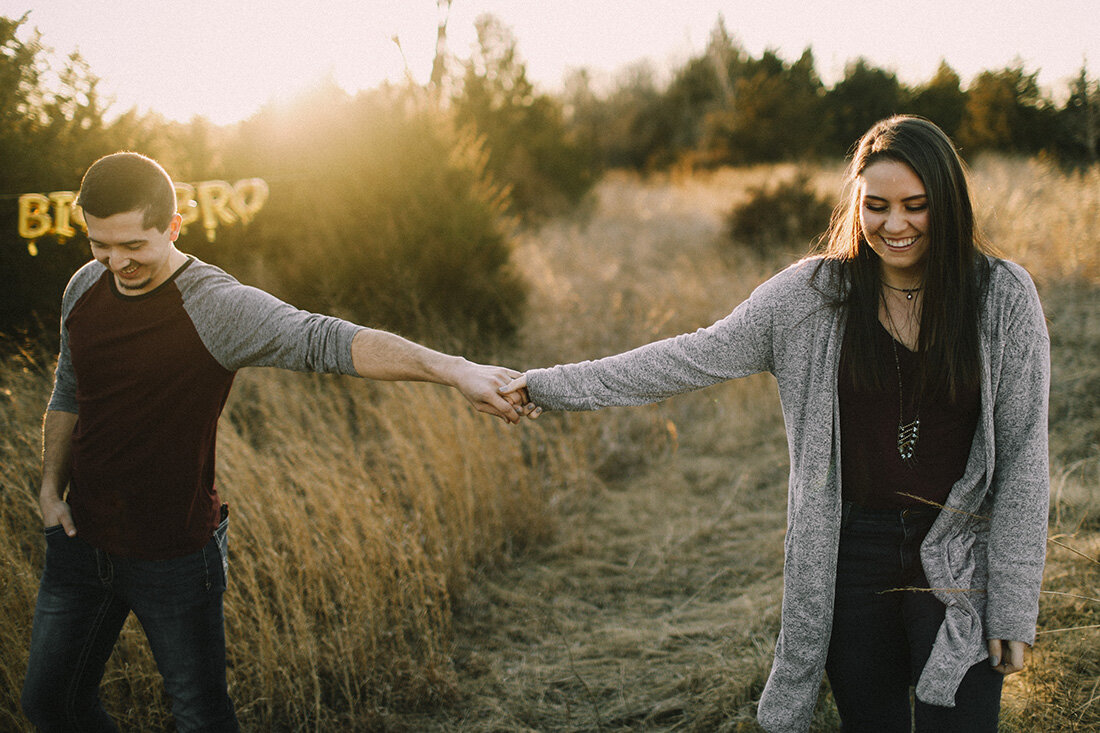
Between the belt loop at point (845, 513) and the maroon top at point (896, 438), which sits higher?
the maroon top at point (896, 438)

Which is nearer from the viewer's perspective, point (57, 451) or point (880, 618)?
point (880, 618)

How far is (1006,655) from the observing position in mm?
1671

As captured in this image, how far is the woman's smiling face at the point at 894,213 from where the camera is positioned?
68.6 inches

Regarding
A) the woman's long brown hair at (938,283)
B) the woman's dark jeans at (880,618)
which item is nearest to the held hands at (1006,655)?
the woman's dark jeans at (880,618)

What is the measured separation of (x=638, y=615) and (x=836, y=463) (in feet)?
6.91

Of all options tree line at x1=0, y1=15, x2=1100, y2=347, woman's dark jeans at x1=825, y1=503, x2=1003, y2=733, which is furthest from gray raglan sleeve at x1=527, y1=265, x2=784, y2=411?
tree line at x1=0, y1=15, x2=1100, y2=347

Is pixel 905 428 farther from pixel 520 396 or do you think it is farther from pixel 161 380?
pixel 161 380

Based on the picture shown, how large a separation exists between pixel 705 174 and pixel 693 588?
735 inches

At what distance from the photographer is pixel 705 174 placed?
68.1 ft

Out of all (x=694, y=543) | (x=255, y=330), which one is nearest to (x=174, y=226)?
(x=255, y=330)

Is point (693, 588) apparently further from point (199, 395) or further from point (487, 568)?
point (199, 395)

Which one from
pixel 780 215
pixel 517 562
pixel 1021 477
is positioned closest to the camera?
pixel 1021 477

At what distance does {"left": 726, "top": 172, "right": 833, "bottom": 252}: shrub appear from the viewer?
11.4m

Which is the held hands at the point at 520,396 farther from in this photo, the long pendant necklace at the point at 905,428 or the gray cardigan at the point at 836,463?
the long pendant necklace at the point at 905,428
